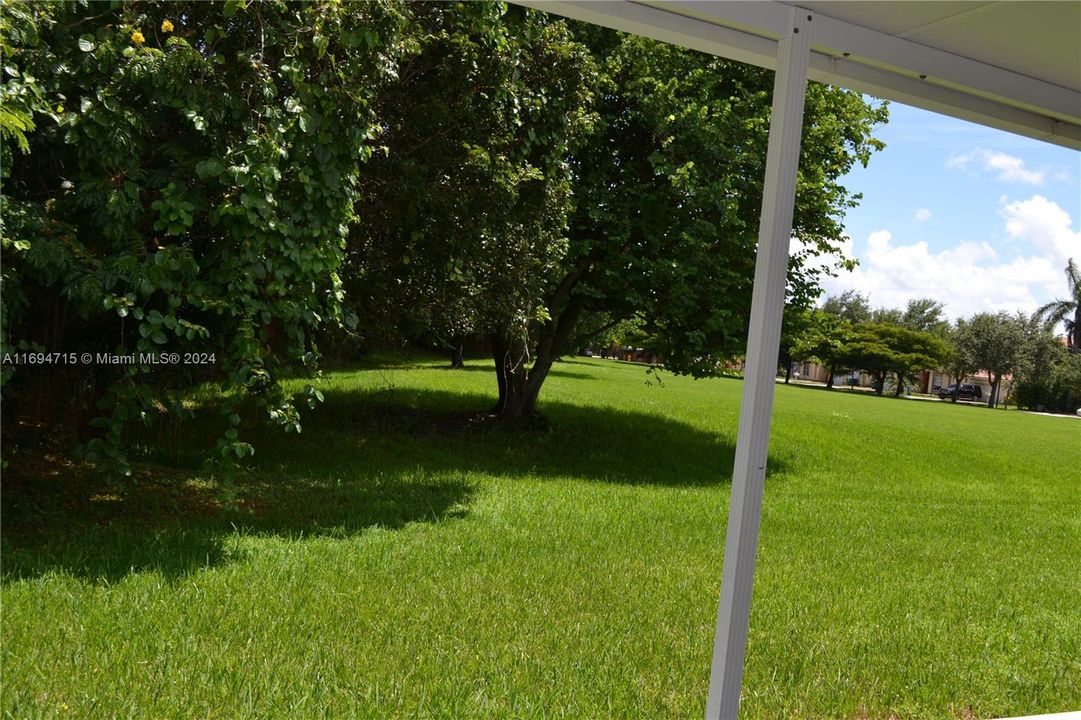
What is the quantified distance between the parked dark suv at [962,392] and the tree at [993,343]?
1.58ft

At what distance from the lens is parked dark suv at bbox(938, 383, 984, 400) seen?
116ft

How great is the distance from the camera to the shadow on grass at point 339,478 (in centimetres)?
492

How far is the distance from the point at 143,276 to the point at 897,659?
4.22 meters

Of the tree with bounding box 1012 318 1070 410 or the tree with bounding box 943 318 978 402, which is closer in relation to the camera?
the tree with bounding box 1012 318 1070 410

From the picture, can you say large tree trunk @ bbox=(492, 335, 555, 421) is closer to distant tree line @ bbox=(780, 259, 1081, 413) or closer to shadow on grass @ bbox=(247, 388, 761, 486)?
shadow on grass @ bbox=(247, 388, 761, 486)

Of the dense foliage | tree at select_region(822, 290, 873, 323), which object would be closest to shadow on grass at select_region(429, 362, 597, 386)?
the dense foliage

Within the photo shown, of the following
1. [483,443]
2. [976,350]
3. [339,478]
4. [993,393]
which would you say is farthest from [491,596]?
[976,350]

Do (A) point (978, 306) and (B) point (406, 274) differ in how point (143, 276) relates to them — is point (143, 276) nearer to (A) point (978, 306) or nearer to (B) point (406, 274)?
(B) point (406, 274)

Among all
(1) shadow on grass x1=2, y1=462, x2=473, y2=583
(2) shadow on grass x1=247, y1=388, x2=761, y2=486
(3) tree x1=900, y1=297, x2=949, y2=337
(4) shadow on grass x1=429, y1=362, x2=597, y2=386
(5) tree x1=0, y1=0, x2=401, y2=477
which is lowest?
(1) shadow on grass x1=2, y1=462, x2=473, y2=583

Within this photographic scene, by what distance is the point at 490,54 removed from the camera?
6781mm

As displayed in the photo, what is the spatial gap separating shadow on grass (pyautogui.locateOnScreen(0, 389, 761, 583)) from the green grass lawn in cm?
4

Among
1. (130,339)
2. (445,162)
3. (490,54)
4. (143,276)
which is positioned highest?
(490,54)

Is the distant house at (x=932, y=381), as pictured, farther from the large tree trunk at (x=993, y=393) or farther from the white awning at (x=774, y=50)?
the white awning at (x=774, y=50)

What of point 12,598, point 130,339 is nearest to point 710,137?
point 130,339
